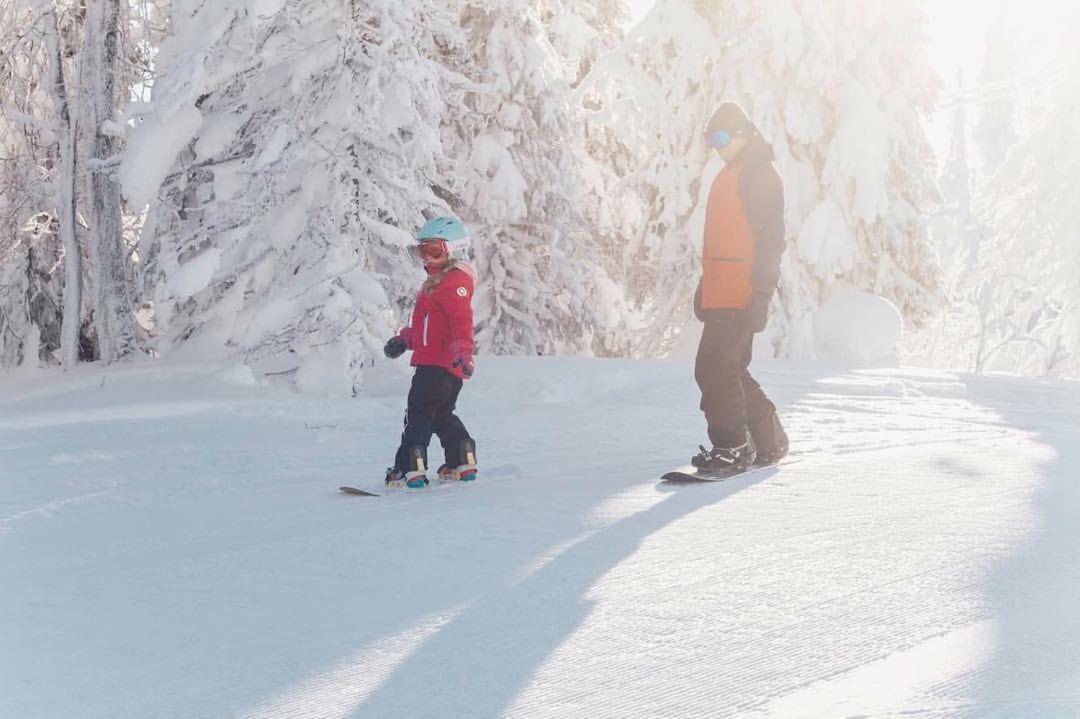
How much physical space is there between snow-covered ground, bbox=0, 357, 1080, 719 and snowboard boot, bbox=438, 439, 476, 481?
374mm

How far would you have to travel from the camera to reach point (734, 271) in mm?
5949

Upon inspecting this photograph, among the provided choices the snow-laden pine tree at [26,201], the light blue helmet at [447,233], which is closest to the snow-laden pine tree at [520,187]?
the snow-laden pine tree at [26,201]

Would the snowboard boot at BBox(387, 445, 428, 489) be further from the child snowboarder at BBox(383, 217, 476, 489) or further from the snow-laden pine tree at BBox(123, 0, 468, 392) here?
the snow-laden pine tree at BBox(123, 0, 468, 392)

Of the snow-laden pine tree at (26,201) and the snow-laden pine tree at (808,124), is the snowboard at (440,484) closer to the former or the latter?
the snow-laden pine tree at (26,201)

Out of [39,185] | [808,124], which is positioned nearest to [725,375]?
[808,124]

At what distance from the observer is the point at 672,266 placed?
64.2 feet

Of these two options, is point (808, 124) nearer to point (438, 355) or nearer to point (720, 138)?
point (720, 138)

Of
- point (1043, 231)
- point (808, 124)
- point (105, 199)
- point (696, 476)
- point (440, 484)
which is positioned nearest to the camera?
point (696, 476)

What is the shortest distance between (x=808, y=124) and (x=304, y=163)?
1014 cm

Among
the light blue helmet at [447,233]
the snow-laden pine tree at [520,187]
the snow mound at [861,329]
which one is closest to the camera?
the light blue helmet at [447,233]

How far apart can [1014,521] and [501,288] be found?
14.8 meters

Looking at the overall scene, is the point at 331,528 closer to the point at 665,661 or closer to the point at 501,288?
the point at 665,661

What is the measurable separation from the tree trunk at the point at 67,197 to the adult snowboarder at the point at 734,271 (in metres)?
11.8

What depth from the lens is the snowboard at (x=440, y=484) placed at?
5.72 m
